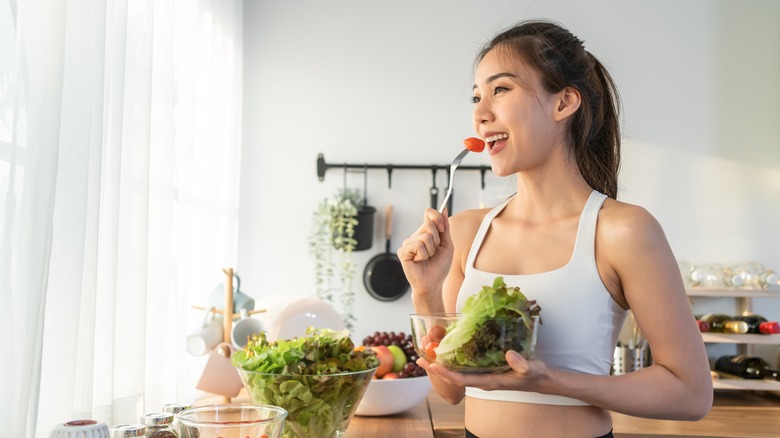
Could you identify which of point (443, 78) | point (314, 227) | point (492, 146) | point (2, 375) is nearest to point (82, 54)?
point (2, 375)

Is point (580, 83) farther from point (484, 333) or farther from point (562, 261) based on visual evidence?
point (484, 333)

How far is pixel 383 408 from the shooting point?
1.74 m

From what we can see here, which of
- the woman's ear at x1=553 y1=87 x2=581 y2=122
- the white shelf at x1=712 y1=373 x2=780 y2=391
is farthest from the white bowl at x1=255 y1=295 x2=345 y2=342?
the white shelf at x1=712 y1=373 x2=780 y2=391

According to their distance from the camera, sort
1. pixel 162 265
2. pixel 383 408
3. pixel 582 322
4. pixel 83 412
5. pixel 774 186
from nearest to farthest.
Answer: pixel 582 322
pixel 83 412
pixel 383 408
pixel 162 265
pixel 774 186

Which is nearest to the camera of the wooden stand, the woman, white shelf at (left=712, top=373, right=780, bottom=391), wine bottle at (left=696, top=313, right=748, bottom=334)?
the woman

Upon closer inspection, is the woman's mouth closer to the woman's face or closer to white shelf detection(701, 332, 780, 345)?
the woman's face

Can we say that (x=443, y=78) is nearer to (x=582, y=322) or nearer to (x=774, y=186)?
(x=774, y=186)

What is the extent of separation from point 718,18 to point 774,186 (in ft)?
2.51

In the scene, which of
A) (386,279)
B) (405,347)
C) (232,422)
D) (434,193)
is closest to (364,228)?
(386,279)

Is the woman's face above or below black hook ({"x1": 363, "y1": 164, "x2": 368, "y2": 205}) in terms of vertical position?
below

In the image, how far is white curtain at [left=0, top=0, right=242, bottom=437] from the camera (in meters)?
1.20

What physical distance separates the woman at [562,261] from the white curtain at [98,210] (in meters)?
0.68

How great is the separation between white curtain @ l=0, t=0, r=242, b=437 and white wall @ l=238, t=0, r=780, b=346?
649 mm

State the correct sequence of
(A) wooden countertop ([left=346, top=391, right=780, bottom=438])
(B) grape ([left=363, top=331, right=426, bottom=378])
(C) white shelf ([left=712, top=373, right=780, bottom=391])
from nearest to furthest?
(A) wooden countertop ([left=346, top=391, right=780, bottom=438])
(B) grape ([left=363, top=331, right=426, bottom=378])
(C) white shelf ([left=712, top=373, right=780, bottom=391])
